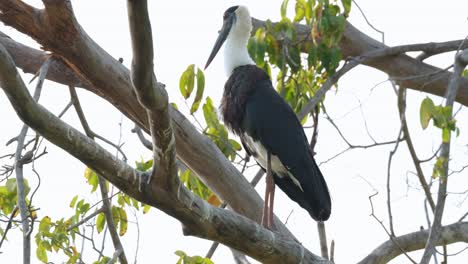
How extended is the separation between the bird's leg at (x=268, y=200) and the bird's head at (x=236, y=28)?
1.02 metres

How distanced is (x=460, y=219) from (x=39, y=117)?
8.57ft

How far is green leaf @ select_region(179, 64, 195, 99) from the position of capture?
4.80 metres

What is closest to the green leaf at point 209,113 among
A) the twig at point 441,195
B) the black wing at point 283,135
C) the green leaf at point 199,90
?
the green leaf at point 199,90

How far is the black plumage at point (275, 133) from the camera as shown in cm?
514

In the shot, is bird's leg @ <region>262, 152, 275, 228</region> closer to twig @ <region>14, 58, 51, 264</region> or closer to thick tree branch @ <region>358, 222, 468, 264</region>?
A: thick tree branch @ <region>358, 222, 468, 264</region>

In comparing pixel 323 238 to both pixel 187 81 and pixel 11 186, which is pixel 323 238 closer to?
pixel 187 81

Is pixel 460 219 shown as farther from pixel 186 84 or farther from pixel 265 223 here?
pixel 186 84

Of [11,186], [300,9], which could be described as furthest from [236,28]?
[11,186]

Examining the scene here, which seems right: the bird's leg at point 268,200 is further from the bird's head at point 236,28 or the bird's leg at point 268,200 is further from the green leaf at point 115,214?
the bird's head at point 236,28

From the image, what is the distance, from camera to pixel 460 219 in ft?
15.8

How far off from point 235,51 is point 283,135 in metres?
0.90

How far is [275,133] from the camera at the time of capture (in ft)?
17.6

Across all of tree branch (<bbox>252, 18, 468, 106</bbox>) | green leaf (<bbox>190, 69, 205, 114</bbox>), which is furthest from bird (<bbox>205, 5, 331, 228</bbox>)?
tree branch (<bbox>252, 18, 468, 106</bbox>)

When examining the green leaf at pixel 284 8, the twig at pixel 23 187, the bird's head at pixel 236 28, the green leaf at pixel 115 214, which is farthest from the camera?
the bird's head at pixel 236 28
